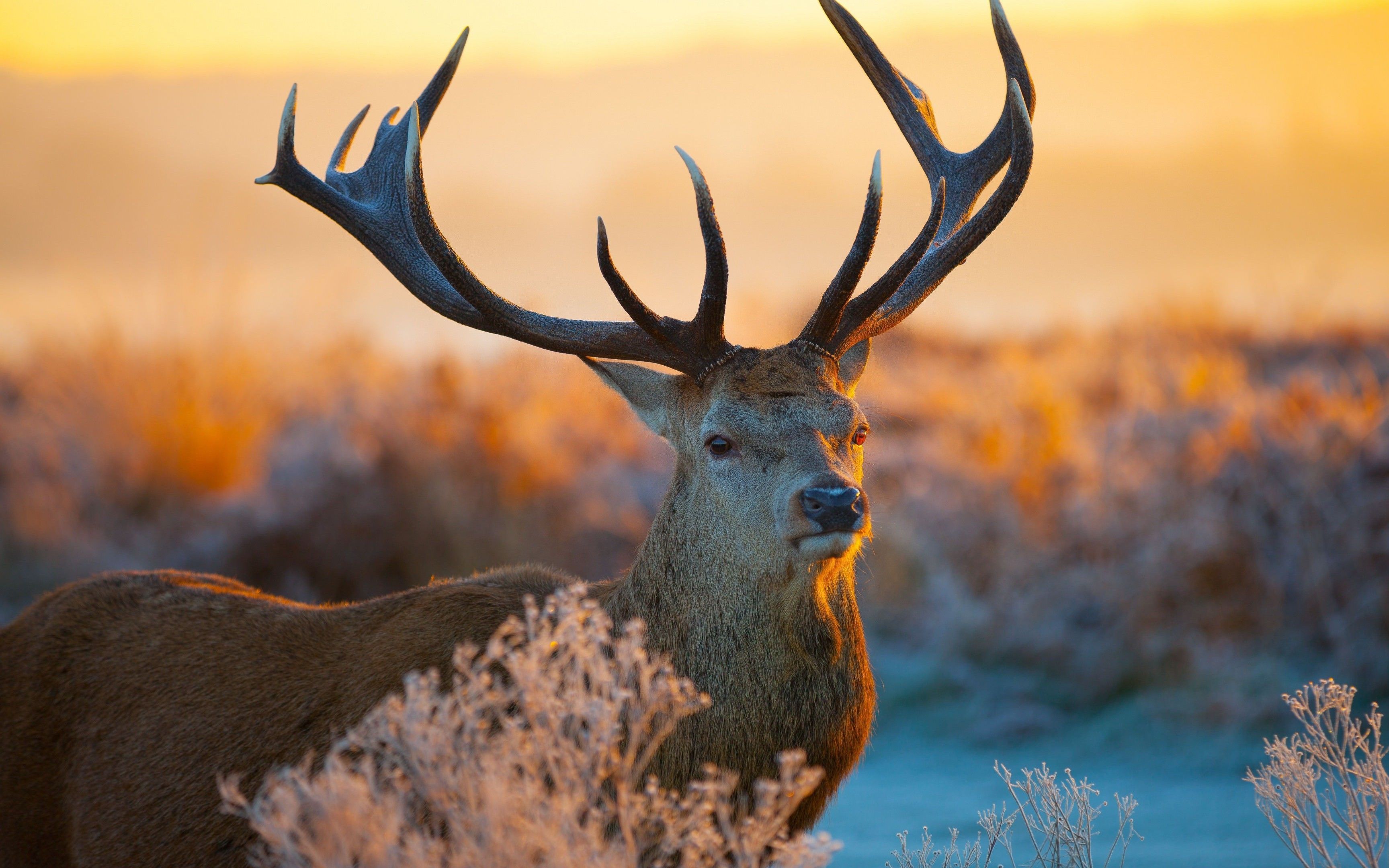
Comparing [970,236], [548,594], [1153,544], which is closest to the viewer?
[548,594]

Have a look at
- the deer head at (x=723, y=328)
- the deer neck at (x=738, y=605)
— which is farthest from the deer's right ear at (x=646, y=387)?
the deer neck at (x=738, y=605)

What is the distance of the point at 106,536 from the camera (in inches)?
387

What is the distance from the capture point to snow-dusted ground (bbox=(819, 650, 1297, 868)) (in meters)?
5.48

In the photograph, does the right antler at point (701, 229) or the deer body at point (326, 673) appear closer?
the deer body at point (326, 673)

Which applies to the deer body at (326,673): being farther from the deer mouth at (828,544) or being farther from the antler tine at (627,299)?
the antler tine at (627,299)

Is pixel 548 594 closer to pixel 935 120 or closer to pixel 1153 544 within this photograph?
pixel 935 120

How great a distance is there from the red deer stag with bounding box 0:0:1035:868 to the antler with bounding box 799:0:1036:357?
0.01 m

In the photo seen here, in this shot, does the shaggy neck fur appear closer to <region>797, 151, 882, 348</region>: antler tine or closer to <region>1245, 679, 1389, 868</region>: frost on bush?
<region>797, 151, 882, 348</region>: antler tine

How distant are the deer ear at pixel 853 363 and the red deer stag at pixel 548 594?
0.04ft

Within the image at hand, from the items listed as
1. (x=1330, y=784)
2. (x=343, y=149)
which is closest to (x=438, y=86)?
(x=343, y=149)

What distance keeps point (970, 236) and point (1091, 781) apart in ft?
11.6

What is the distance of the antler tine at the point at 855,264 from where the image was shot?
399 centimetres

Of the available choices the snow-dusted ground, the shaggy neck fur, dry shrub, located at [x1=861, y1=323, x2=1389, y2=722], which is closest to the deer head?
the shaggy neck fur

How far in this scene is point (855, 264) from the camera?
4.00 metres
